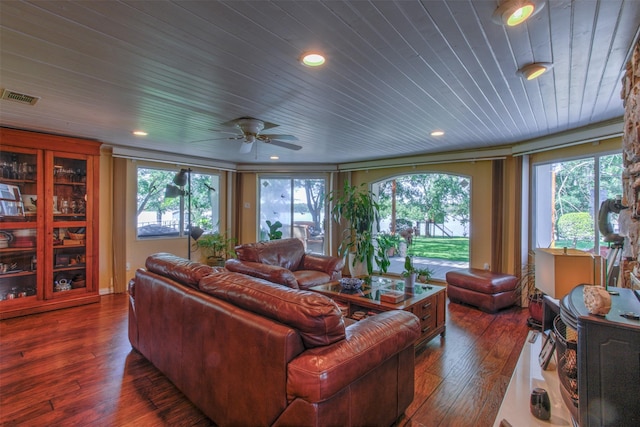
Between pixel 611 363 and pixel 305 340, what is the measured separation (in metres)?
1.29

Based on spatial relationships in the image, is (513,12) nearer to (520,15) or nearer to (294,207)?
(520,15)

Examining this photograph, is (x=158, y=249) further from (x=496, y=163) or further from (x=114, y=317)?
(x=496, y=163)

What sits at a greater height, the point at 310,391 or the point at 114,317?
the point at 310,391

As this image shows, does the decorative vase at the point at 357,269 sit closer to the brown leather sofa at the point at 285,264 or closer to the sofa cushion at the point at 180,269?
the brown leather sofa at the point at 285,264

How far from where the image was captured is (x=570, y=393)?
1539 millimetres

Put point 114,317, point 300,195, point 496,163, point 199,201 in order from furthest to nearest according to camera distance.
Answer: point 300,195
point 199,201
point 496,163
point 114,317

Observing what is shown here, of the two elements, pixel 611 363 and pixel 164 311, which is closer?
pixel 611 363

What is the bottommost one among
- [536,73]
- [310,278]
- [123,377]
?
[123,377]

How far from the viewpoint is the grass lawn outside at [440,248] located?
6301 millimetres

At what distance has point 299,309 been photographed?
1.46 meters

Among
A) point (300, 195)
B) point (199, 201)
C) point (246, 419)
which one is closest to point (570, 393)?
point (246, 419)

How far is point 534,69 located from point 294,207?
5.13 metres

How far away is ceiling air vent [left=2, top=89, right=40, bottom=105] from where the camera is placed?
2.55 meters

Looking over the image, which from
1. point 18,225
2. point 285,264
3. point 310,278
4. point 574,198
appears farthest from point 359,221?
point 18,225
